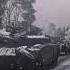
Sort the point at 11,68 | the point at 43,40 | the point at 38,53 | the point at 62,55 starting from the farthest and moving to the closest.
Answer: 1. the point at 43,40
2. the point at 62,55
3. the point at 38,53
4. the point at 11,68

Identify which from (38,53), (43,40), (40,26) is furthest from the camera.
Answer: (40,26)

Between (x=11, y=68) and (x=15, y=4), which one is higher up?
(x=15, y=4)

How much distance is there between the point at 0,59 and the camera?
15.9m

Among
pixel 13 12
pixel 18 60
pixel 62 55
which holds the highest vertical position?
pixel 13 12

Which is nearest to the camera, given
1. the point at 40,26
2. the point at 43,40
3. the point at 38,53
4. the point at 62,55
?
the point at 38,53

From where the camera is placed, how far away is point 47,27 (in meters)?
60.0

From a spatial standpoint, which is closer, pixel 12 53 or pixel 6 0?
pixel 12 53

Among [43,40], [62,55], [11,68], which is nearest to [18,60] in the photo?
[11,68]

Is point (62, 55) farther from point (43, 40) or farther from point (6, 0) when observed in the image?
point (6, 0)

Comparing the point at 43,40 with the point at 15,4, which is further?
the point at 15,4

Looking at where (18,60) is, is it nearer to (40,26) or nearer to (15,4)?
(15,4)

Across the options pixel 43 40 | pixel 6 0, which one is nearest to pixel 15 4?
pixel 6 0

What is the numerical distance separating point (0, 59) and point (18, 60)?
44.4 inches

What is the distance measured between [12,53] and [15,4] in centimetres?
3495
